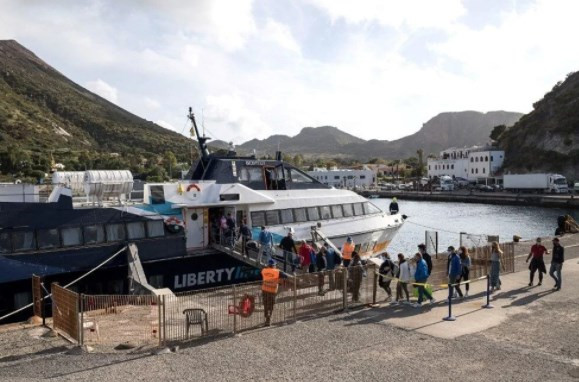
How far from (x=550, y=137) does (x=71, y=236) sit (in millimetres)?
109823

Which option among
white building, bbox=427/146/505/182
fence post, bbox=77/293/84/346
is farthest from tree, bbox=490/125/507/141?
fence post, bbox=77/293/84/346

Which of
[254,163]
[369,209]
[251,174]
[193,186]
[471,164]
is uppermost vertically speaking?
[471,164]

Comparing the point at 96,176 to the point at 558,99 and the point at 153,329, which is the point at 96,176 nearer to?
the point at 153,329

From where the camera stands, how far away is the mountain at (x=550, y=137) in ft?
332

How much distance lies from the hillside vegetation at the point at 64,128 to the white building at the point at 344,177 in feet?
101

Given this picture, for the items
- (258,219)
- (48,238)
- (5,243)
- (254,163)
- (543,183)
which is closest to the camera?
(5,243)

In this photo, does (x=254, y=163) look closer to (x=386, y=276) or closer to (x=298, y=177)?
(x=298, y=177)

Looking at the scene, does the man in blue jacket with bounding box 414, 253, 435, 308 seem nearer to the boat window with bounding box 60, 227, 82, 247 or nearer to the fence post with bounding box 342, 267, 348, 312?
the fence post with bounding box 342, 267, 348, 312

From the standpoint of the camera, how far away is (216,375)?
9.34 meters

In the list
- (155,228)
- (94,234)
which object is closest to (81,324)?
(94,234)

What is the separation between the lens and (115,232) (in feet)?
54.5

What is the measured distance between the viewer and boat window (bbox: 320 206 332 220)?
22.5m

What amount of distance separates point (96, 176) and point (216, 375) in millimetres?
9816

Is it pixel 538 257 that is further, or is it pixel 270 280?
pixel 538 257
